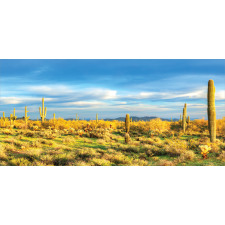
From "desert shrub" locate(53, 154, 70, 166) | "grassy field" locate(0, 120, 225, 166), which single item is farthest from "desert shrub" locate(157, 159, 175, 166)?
"desert shrub" locate(53, 154, 70, 166)

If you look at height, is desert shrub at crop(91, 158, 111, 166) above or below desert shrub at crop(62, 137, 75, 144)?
below

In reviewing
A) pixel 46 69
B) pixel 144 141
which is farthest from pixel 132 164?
pixel 46 69

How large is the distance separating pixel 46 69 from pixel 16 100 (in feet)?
5.39

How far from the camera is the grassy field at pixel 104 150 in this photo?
6262 millimetres

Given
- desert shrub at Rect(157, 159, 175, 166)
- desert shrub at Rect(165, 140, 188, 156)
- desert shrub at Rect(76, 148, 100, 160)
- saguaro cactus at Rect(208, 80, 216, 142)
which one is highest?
saguaro cactus at Rect(208, 80, 216, 142)

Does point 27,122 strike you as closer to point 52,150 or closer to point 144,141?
point 52,150

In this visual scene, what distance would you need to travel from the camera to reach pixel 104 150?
7305mm

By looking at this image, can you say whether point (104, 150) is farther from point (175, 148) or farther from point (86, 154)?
point (175, 148)

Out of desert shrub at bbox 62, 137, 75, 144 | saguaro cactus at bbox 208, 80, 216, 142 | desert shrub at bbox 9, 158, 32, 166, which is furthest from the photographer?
saguaro cactus at bbox 208, 80, 216, 142

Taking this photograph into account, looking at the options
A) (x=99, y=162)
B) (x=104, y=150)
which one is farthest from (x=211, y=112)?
(x=99, y=162)

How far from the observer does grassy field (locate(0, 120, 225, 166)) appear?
20.5ft

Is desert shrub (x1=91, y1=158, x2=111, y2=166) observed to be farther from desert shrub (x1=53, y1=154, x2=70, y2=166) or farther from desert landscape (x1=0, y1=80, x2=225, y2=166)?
desert shrub (x1=53, y1=154, x2=70, y2=166)

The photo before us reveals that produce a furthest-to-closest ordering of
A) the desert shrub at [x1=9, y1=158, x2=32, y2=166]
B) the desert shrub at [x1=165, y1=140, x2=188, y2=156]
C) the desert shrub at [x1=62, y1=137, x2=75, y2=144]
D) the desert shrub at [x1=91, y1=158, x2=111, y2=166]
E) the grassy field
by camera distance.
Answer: the desert shrub at [x1=62, y1=137, x2=75, y2=144], the desert shrub at [x1=165, y1=140, x2=188, y2=156], the grassy field, the desert shrub at [x1=91, y1=158, x2=111, y2=166], the desert shrub at [x1=9, y1=158, x2=32, y2=166]

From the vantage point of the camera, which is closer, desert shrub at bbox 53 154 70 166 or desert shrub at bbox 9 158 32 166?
desert shrub at bbox 9 158 32 166
